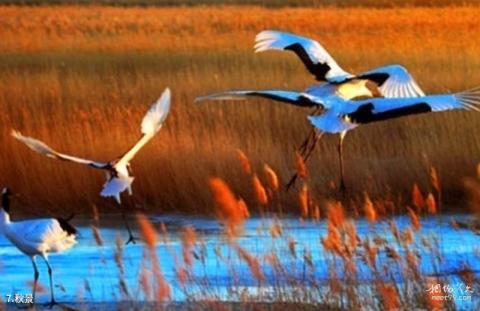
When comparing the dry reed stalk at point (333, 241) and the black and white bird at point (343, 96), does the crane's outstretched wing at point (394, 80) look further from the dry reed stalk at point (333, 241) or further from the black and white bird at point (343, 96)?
the dry reed stalk at point (333, 241)

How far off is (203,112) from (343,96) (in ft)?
13.1

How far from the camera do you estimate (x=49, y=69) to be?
2308cm

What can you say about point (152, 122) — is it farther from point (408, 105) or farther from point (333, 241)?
point (333, 241)

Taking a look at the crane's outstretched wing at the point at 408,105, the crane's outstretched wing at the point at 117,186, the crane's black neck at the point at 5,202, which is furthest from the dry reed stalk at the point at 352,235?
the crane's outstretched wing at the point at 117,186

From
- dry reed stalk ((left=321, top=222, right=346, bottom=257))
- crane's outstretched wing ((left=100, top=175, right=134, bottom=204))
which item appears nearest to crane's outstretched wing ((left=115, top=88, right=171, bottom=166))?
crane's outstretched wing ((left=100, top=175, right=134, bottom=204))

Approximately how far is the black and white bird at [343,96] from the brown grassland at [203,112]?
0.83 metres

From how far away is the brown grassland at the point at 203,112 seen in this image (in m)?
13.8

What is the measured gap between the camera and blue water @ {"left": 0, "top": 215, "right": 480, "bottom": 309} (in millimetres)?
9641

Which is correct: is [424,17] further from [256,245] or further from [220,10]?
[256,245]

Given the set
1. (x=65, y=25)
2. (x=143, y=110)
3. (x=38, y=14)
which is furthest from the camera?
(x=38, y=14)

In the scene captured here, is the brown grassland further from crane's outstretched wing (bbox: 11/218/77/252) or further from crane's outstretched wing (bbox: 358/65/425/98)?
crane's outstretched wing (bbox: 11/218/77/252)

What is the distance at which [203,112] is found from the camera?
16.6 metres

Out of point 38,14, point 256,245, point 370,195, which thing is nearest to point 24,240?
point 256,245

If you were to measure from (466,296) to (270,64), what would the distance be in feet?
47.6
